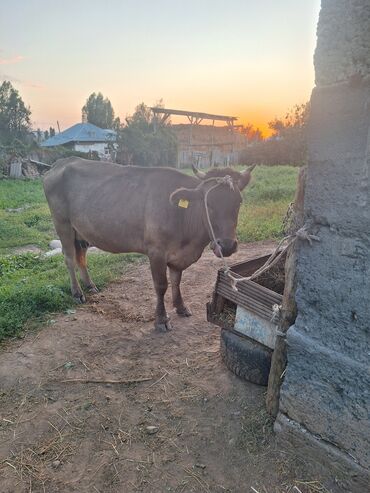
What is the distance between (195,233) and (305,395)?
7.26ft

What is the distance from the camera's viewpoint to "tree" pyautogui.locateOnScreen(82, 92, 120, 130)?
51500mm

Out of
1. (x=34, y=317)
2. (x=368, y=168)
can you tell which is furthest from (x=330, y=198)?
(x=34, y=317)

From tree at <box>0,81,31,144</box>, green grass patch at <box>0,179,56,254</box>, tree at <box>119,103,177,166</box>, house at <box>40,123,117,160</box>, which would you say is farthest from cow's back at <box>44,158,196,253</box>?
tree at <box>0,81,31,144</box>

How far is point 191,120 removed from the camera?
86.0ft

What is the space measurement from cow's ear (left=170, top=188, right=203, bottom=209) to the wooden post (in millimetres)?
1605

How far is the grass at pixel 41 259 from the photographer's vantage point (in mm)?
4684

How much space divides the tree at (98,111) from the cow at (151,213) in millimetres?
49033

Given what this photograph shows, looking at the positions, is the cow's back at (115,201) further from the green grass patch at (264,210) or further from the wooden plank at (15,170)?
the wooden plank at (15,170)

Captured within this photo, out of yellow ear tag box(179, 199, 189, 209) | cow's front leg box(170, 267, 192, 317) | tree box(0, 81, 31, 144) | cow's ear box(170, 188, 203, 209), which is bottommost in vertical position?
cow's front leg box(170, 267, 192, 317)

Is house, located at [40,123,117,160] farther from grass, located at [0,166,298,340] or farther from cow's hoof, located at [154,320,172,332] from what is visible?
cow's hoof, located at [154,320,172,332]

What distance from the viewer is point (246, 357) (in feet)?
9.98

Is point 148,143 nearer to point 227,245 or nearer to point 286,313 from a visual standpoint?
point 227,245

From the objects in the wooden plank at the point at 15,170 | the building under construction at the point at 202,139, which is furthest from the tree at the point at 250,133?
the wooden plank at the point at 15,170

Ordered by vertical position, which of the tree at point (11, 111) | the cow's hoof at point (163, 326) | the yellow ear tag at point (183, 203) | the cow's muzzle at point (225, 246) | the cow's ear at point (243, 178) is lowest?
the cow's hoof at point (163, 326)
